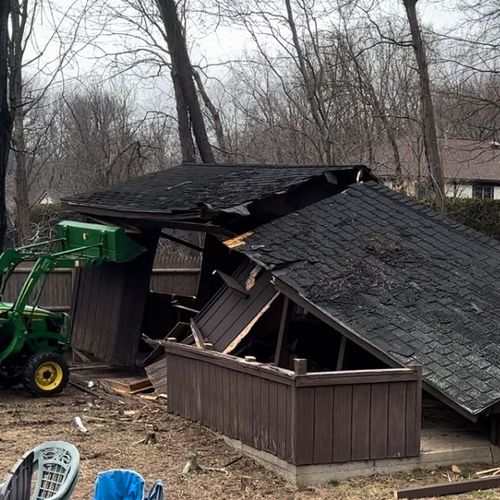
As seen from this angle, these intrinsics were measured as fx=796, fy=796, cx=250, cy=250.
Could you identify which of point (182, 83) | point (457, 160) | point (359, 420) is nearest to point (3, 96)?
point (359, 420)

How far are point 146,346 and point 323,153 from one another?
14.3m

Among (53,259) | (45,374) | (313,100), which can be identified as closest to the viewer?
(45,374)

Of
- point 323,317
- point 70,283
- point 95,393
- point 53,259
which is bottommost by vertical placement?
point 95,393

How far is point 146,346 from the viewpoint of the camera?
51.1 ft

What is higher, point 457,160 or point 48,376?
point 457,160

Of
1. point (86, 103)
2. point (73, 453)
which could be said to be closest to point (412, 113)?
point (86, 103)

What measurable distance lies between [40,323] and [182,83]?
1237cm

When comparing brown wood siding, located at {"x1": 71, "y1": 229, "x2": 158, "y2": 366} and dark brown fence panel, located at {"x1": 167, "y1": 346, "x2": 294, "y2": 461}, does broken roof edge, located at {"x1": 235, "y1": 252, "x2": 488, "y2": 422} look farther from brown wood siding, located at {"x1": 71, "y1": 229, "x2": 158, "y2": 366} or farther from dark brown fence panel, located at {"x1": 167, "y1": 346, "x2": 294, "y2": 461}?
brown wood siding, located at {"x1": 71, "y1": 229, "x2": 158, "y2": 366}

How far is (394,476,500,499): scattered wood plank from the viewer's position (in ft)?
23.2

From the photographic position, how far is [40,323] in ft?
40.0

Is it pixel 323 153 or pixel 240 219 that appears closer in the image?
pixel 240 219

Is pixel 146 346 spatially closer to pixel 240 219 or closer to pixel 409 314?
pixel 240 219

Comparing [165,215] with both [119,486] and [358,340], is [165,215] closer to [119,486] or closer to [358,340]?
[358,340]

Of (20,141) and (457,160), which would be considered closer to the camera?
(20,141)
